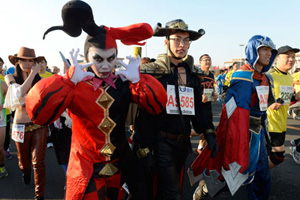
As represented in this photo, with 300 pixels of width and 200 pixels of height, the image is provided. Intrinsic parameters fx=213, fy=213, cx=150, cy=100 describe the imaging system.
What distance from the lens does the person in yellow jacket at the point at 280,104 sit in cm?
351

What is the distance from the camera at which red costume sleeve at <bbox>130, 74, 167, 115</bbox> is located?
1.68 meters

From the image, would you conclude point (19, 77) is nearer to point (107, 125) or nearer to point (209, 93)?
point (107, 125)

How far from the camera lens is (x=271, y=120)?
3.76 metres

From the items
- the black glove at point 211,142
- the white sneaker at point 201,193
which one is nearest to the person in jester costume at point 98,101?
the black glove at point 211,142

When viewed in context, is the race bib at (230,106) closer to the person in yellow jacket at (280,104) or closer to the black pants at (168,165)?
the black pants at (168,165)

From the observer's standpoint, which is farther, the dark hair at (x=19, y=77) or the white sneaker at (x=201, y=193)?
the dark hair at (x=19, y=77)

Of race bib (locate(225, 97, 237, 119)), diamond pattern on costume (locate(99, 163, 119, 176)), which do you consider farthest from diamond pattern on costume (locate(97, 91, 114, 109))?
race bib (locate(225, 97, 237, 119))

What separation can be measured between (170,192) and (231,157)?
0.85 m

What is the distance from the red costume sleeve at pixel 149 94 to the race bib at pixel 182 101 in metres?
0.47

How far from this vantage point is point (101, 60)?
168 cm

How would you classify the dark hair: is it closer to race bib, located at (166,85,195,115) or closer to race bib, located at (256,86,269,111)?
race bib, located at (166,85,195,115)

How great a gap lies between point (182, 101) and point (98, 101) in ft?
3.21

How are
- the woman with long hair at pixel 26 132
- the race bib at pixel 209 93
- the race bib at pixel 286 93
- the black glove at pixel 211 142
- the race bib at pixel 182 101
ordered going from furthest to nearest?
the race bib at pixel 209 93 < the race bib at pixel 286 93 < the woman with long hair at pixel 26 132 < the black glove at pixel 211 142 < the race bib at pixel 182 101

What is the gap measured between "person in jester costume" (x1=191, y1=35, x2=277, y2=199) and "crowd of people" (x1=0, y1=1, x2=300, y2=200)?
1 cm
